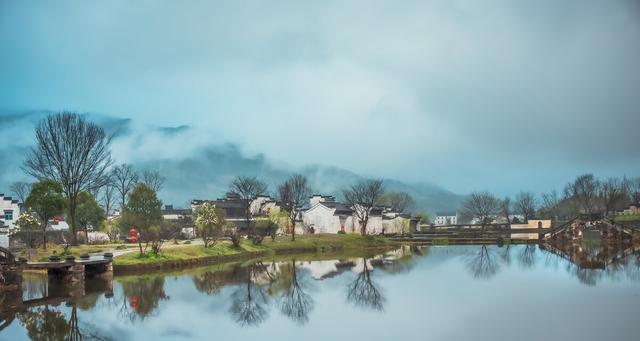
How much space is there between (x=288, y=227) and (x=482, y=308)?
5422 centimetres

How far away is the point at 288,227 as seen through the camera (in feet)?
252

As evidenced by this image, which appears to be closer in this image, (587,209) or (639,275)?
(639,275)

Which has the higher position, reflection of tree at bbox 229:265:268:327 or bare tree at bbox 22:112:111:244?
bare tree at bbox 22:112:111:244

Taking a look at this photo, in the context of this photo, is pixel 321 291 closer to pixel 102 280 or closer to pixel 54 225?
pixel 102 280

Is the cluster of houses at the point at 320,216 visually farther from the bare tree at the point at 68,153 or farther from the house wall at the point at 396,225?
the bare tree at the point at 68,153

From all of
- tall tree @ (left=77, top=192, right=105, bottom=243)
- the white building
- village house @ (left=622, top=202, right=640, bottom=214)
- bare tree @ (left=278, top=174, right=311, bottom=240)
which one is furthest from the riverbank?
village house @ (left=622, top=202, right=640, bottom=214)

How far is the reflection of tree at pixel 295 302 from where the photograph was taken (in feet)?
77.2

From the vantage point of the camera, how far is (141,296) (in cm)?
2906

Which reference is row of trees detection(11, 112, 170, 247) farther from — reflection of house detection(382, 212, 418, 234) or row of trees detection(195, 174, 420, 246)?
reflection of house detection(382, 212, 418, 234)

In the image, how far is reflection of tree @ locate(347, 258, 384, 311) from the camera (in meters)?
26.0

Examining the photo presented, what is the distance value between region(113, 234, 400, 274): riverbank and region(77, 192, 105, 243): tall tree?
1610cm

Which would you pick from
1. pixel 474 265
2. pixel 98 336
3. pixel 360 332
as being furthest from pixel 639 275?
pixel 98 336

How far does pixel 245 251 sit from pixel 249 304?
95.2 ft

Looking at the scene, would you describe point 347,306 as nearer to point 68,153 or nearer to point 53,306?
point 53,306
